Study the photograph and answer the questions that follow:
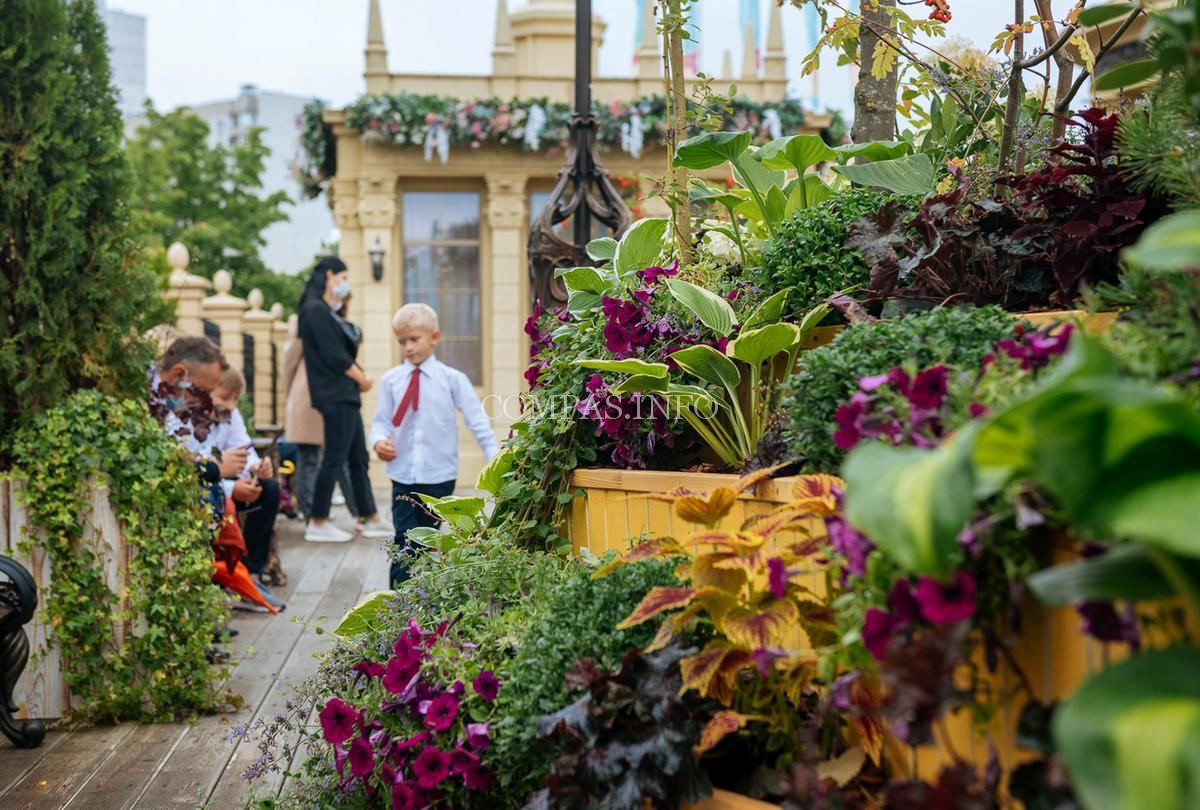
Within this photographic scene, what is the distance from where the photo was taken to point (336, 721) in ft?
8.50

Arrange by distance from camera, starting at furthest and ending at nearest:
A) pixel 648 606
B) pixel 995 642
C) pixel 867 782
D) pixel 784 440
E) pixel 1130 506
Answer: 1. pixel 784 440
2. pixel 648 606
3. pixel 867 782
4. pixel 995 642
5. pixel 1130 506

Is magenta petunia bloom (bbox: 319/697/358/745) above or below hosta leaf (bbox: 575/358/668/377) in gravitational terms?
below

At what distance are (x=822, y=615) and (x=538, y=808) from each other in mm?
605

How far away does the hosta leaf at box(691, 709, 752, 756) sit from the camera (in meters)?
1.96

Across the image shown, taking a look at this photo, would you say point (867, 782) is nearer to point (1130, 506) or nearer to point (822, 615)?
point (822, 615)

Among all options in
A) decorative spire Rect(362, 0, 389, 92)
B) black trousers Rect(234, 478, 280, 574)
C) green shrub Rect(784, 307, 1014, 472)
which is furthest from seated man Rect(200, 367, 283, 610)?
decorative spire Rect(362, 0, 389, 92)

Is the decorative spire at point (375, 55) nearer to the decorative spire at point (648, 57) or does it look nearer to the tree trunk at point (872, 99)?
the decorative spire at point (648, 57)

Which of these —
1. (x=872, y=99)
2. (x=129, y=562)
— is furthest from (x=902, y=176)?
(x=129, y=562)

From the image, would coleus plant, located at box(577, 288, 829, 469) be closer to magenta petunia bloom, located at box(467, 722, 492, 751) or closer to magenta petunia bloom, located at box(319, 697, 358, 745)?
magenta petunia bloom, located at box(467, 722, 492, 751)

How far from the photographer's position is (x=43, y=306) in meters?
4.16

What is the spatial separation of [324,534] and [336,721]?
5886mm

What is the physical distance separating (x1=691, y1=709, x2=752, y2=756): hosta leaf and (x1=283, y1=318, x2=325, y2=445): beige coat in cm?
683

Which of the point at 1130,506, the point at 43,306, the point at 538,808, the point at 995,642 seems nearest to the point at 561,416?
the point at 538,808

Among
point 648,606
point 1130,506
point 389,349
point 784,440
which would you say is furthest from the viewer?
point 389,349
